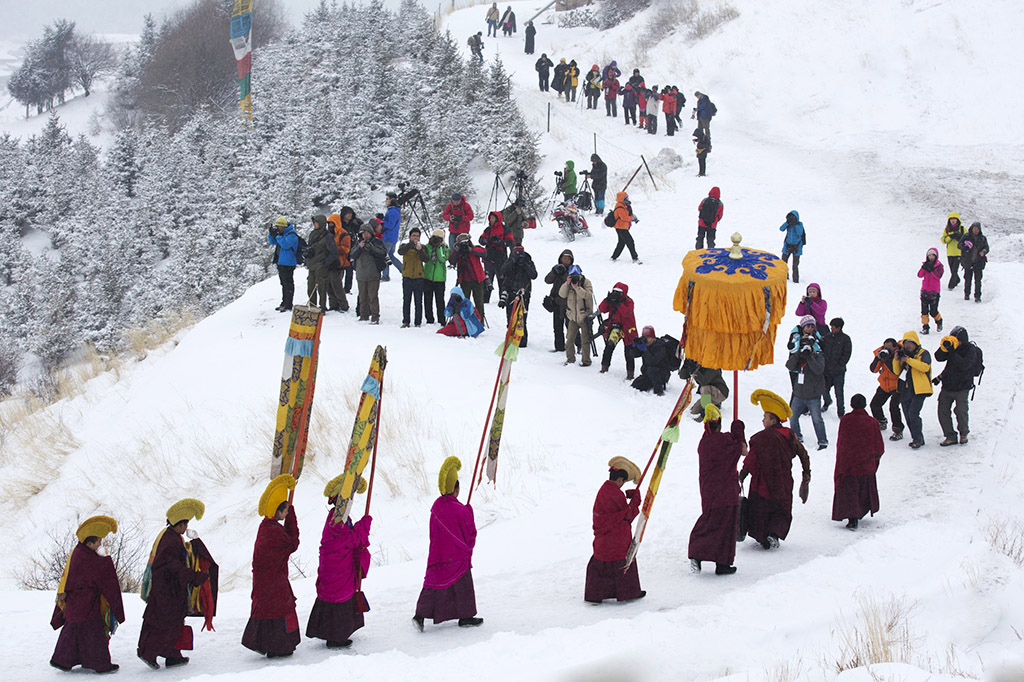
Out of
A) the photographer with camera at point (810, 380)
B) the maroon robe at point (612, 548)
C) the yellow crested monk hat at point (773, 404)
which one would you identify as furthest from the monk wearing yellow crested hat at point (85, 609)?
the photographer with camera at point (810, 380)

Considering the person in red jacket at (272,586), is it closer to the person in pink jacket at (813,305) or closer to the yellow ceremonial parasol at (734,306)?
the yellow ceremonial parasol at (734,306)

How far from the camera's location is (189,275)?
31984mm

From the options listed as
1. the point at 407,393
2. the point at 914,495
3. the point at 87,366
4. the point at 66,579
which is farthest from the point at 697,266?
the point at 87,366

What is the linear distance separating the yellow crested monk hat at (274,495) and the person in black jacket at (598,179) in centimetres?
1625

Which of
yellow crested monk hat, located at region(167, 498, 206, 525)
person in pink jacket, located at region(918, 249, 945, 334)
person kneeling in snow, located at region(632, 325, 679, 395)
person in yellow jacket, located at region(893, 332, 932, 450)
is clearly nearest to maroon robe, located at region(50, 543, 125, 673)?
yellow crested monk hat, located at region(167, 498, 206, 525)

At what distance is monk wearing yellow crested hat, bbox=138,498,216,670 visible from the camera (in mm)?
6125

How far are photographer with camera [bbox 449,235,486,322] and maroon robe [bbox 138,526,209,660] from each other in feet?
27.7

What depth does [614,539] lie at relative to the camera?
22.4 feet

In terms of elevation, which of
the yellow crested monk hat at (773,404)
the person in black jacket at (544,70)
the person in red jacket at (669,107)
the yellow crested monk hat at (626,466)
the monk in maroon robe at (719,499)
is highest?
the person in black jacket at (544,70)

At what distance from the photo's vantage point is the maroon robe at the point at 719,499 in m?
7.34

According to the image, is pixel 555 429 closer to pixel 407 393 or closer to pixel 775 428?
pixel 407 393

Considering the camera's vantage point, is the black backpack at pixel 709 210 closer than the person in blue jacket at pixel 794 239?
No

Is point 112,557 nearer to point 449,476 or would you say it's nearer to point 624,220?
point 449,476

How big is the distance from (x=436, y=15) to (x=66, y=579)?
165 ft
